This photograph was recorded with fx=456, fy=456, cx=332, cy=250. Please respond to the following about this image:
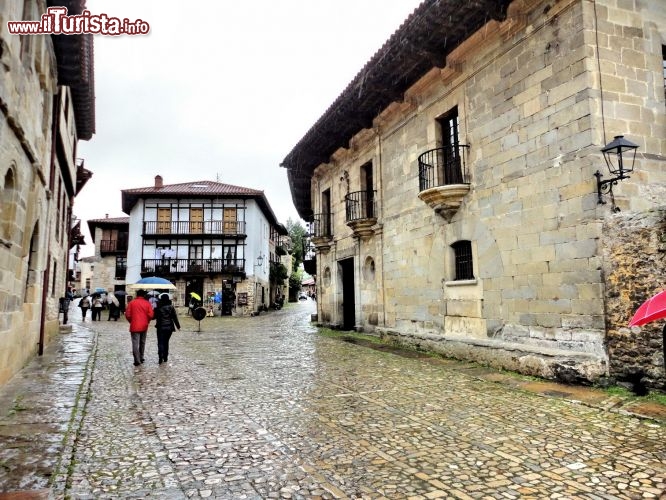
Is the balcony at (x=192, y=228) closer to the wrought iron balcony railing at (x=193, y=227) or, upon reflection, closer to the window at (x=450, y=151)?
the wrought iron balcony railing at (x=193, y=227)

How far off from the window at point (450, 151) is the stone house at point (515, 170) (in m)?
0.05

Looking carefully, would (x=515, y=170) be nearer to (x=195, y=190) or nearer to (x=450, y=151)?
(x=450, y=151)

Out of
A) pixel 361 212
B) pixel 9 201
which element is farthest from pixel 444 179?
pixel 9 201

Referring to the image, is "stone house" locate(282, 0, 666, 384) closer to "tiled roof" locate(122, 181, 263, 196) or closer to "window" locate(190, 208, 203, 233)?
"tiled roof" locate(122, 181, 263, 196)

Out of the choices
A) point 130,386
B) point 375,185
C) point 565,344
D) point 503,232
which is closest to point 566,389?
point 565,344

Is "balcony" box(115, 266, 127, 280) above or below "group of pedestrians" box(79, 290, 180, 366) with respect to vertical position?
above

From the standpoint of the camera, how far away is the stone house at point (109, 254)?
41375 millimetres

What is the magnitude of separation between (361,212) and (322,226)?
3730 mm

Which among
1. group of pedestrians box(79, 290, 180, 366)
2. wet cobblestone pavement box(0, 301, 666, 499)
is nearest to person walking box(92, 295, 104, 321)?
group of pedestrians box(79, 290, 180, 366)

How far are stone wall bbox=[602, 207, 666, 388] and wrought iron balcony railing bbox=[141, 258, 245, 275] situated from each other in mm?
28986

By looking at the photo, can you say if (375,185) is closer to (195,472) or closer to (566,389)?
(566,389)

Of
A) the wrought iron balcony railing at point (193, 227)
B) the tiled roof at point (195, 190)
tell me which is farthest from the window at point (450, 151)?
the wrought iron balcony railing at point (193, 227)

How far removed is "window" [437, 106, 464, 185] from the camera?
33.4ft

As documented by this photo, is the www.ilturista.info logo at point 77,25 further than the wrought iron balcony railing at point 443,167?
No
